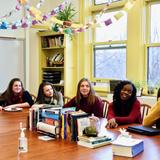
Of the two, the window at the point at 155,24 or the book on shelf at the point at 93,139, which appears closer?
the book on shelf at the point at 93,139

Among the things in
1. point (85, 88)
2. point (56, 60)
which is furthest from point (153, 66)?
point (56, 60)

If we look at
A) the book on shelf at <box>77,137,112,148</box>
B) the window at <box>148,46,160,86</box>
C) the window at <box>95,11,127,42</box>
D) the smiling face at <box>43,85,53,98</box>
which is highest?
the window at <box>95,11,127,42</box>

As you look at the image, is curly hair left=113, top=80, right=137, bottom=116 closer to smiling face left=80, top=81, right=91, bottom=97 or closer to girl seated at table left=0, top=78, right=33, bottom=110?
smiling face left=80, top=81, right=91, bottom=97

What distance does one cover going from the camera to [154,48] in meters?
5.02

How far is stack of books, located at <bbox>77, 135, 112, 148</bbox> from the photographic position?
211 cm

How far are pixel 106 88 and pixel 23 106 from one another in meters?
1.92

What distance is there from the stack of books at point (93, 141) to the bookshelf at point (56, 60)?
144 inches

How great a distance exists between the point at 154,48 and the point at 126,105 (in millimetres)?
2164

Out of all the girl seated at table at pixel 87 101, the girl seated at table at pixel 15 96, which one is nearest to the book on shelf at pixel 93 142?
the girl seated at table at pixel 87 101

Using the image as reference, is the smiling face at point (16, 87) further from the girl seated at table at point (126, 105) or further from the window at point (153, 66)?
the window at point (153, 66)

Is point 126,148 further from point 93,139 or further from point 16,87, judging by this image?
point 16,87

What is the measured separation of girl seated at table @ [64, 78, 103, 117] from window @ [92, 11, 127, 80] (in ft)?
6.30

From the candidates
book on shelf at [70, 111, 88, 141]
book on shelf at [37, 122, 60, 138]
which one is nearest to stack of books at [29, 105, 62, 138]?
book on shelf at [37, 122, 60, 138]

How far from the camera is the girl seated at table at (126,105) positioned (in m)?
3.04
